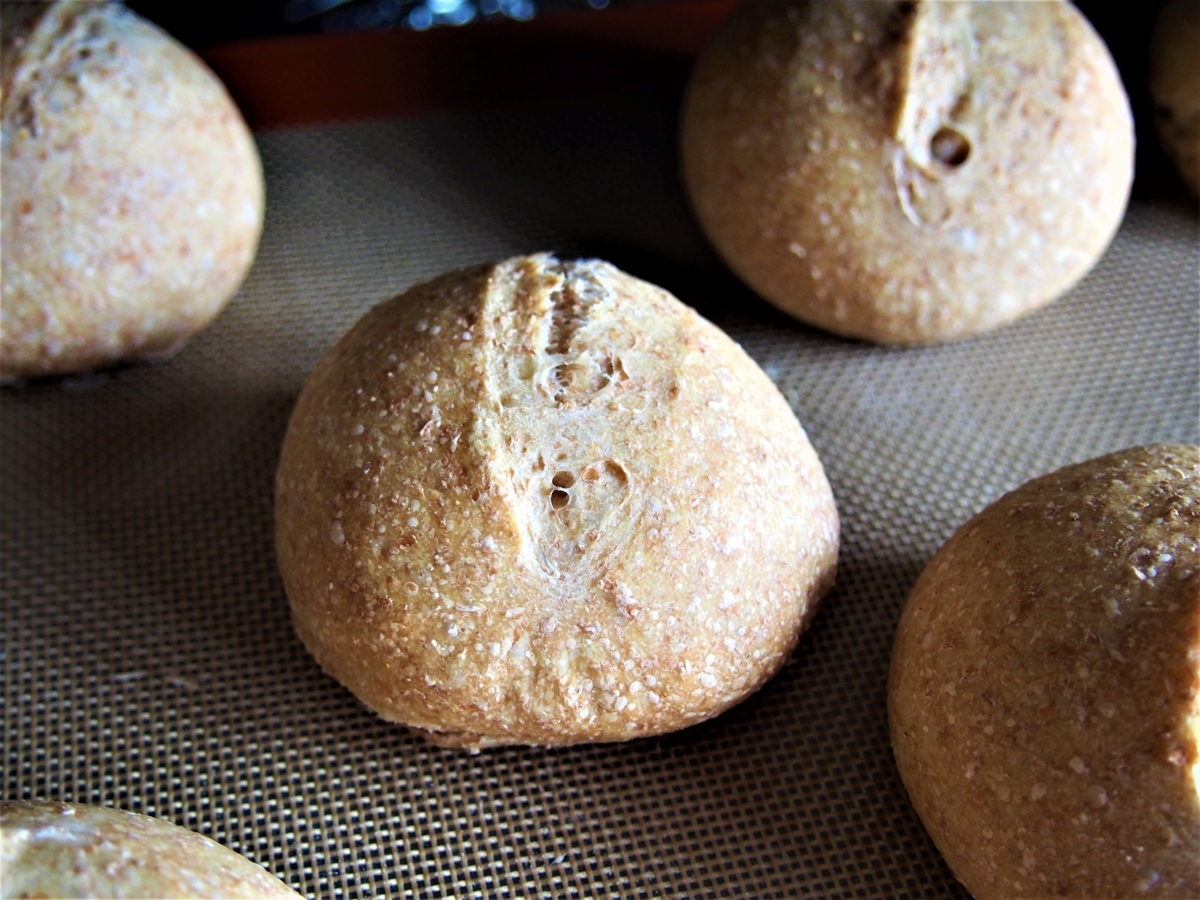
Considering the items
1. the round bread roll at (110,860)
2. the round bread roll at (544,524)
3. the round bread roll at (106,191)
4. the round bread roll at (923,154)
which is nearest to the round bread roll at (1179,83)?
the round bread roll at (923,154)

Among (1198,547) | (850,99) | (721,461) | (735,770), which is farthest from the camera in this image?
(850,99)

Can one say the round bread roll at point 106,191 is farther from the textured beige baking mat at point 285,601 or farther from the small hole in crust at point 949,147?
the small hole in crust at point 949,147

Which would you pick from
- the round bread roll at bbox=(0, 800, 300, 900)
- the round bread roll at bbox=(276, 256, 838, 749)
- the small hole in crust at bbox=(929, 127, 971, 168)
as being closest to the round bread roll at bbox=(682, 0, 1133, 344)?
the small hole in crust at bbox=(929, 127, 971, 168)

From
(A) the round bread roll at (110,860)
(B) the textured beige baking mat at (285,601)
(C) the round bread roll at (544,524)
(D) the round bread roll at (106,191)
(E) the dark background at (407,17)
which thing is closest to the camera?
(A) the round bread roll at (110,860)

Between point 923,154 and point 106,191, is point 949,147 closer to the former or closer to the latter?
point 923,154

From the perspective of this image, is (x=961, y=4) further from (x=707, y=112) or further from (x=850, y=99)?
(x=707, y=112)

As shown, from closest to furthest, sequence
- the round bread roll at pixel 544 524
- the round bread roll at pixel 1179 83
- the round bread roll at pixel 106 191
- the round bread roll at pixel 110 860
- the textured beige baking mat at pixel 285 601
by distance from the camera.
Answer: the round bread roll at pixel 110 860 < the round bread roll at pixel 544 524 < the textured beige baking mat at pixel 285 601 < the round bread roll at pixel 106 191 < the round bread roll at pixel 1179 83

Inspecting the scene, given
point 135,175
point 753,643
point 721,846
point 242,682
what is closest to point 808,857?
point 721,846
